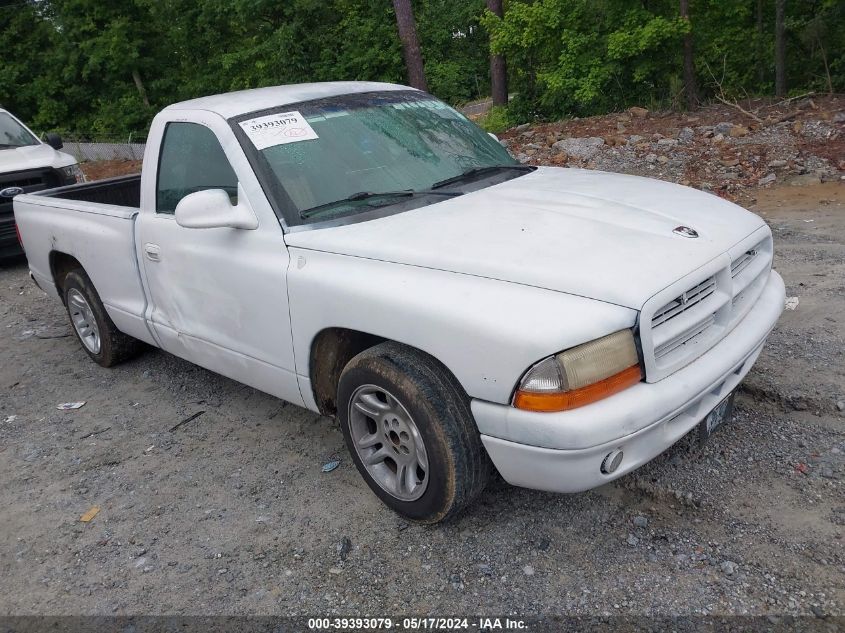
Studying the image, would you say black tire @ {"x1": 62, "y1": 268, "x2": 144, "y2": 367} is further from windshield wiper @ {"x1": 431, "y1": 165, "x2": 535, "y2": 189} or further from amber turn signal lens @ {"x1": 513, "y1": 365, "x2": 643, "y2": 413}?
amber turn signal lens @ {"x1": 513, "y1": 365, "x2": 643, "y2": 413}

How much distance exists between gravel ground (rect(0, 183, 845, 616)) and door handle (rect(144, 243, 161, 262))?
103 centimetres

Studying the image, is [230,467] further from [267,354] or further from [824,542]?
[824,542]

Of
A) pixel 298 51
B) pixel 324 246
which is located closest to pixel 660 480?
pixel 324 246

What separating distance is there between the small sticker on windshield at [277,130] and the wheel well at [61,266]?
242cm

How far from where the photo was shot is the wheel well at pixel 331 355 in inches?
130

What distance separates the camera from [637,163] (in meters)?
10.5

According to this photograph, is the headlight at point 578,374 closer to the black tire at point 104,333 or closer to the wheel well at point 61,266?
the black tire at point 104,333

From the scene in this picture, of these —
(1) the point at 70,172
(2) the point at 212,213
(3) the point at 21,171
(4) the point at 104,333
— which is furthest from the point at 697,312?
(1) the point at 70,172

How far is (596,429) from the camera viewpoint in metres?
2.48

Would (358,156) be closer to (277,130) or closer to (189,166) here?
(277,130)

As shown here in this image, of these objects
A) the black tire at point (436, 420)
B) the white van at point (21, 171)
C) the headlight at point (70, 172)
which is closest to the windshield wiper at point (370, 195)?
the black tire at point (436, 420)

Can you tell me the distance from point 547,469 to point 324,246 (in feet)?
4.48

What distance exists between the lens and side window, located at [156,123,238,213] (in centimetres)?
378

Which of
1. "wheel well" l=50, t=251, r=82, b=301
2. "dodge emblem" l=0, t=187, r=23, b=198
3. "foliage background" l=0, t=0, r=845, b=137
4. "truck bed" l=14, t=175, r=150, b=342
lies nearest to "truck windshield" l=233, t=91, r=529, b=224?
"truck bed" l=14, t=175, r=150, b=342
